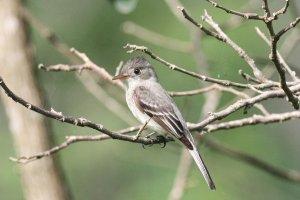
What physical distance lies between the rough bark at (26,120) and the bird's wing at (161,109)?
925 millimetres

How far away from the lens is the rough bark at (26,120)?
624 centimetres

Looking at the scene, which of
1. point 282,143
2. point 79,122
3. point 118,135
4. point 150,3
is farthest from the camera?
point 150,3

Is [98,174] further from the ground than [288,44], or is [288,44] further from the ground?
[98,174]

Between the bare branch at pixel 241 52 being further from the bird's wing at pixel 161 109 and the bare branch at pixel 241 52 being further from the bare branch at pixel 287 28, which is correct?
the bird's wing at pixel 161 109

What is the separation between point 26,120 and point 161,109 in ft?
4.10

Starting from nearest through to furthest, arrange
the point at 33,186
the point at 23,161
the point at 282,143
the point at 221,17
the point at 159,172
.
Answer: the point at 23,161 → the point at 33,186 → the point at 159,172 → the point at 221,17 → the point at 282,143

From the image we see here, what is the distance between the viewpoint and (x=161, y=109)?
598cm

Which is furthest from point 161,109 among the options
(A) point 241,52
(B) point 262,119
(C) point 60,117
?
(C) point 60,117

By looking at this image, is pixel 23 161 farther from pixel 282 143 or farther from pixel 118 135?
pixel 282 143

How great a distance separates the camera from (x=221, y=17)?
10.1m

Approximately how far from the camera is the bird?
17.9 ft

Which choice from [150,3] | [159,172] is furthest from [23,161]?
[150,3]

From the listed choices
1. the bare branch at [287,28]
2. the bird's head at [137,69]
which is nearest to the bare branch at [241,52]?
the bare branch at [287,28]

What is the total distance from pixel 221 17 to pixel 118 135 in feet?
21.6
